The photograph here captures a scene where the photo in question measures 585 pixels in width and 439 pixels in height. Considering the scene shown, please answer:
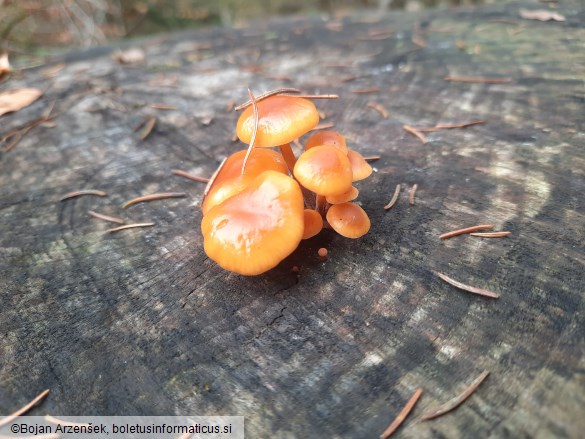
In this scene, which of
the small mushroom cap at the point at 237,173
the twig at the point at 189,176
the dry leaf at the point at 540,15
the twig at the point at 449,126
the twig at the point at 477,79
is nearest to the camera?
the small mushroom cap at the point at 237,173

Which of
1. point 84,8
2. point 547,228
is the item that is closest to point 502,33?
point 547,228

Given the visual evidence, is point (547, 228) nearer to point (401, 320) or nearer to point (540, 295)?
point (540, 295)

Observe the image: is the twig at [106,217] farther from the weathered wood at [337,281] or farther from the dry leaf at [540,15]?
the dry leaf at [540,15]

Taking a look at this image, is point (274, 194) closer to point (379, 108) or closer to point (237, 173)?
point (237, 173)

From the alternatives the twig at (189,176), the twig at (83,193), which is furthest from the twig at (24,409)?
the twig at (189,176)

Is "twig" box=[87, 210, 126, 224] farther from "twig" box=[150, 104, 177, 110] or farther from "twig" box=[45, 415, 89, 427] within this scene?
"twig" box=[150, 104, 177, 110]

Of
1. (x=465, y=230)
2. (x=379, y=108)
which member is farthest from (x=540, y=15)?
(x=465, y=230)
